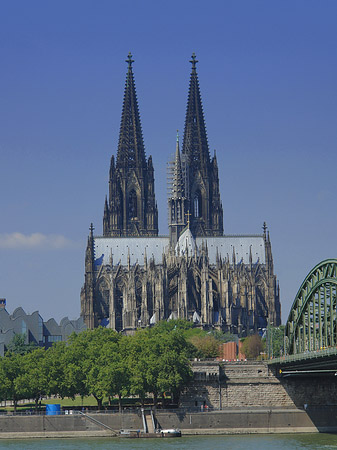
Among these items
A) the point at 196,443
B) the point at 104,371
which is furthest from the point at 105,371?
the point at 196,443

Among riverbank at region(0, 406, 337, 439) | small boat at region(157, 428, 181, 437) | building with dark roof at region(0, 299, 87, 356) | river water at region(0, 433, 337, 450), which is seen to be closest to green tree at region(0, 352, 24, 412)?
riverbank at region(0, 406, 337, 439)

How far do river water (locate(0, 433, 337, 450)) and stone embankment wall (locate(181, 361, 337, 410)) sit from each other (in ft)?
22.8

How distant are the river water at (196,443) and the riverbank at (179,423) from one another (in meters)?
2.35

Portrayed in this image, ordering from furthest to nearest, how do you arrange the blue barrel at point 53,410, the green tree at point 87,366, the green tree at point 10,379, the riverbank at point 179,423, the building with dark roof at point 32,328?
1. the building with dark roof at point 32,328
2. the green tree at point 10,379
3. the green tree at point 87,366
4. the blue barrel at point 53,410
5. the riverbank at point 179,423

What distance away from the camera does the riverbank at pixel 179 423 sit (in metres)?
105

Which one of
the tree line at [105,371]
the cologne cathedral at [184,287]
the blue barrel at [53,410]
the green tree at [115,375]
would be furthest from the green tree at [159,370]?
the cologne cathedral at [184,287]

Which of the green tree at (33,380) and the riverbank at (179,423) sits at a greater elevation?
the green tree at (33,380)

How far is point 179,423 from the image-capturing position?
347 ft

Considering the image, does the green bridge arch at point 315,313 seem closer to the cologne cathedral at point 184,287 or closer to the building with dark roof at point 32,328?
the building with dark roof at point 32,328

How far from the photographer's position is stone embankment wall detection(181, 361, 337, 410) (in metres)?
111

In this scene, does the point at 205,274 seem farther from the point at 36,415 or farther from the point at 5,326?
the point at 36,415

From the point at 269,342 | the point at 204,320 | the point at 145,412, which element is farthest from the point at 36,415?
the point at 204,320

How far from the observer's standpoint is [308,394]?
111 m

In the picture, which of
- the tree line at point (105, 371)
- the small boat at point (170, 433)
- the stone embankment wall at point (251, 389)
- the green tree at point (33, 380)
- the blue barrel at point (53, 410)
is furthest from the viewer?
the green tree at point (33, 380)
